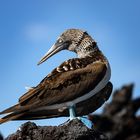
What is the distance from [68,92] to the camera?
591 centimetres

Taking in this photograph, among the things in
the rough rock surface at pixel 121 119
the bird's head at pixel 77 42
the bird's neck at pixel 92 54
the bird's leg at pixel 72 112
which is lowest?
the rough rock surface at pixel 121 119

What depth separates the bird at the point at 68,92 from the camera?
573 cm

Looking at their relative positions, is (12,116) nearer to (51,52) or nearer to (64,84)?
(64,84)

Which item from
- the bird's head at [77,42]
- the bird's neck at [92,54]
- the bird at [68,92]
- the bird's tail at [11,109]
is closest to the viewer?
the bird's tail at [11,109]

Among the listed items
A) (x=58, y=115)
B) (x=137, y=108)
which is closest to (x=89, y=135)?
(x=58, y=115)

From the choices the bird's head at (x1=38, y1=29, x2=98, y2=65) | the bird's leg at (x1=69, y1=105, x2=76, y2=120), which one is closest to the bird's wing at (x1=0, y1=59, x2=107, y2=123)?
the bird's leg at (x1=69, y1=105, x2=76, y2=120)

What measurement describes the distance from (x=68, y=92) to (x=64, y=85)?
13 centimetres

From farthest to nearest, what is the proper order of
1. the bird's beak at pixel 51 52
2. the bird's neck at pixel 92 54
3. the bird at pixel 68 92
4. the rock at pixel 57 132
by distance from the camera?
the bird's beak at pixel 51 52 → the bird's neck at pixel 92 54 → the bird at pixel 68 92 → the rock at pixel 57 132

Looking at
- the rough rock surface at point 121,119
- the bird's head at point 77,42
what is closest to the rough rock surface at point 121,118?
the rough rock surface at point 121,119

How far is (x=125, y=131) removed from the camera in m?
3.19

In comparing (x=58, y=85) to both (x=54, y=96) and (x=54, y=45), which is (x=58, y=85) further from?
(x=54, y=45)

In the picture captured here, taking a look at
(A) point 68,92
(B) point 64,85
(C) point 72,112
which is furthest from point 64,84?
(C) point 72,112

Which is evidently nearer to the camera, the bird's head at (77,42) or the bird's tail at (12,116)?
the bird's tail at (12,116)

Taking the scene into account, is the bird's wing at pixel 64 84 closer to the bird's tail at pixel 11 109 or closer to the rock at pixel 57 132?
the bird's tail at pixel 11 109
